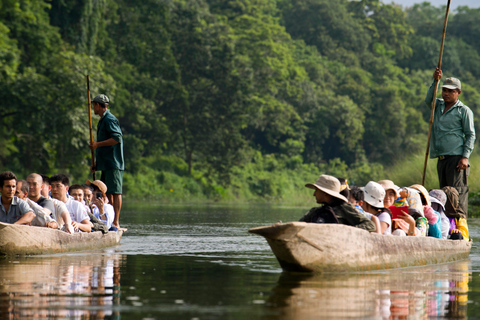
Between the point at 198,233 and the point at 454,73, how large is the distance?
169ft

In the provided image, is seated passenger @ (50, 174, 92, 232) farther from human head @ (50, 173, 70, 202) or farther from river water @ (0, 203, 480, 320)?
river water @ (0, 203, 480, 320)

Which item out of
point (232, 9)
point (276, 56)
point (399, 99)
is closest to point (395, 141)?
point (399, 99)

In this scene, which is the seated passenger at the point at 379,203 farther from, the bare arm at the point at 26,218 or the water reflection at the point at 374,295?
the bare arm at the point at 26,218

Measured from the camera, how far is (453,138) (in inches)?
456

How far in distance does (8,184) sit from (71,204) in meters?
1.17

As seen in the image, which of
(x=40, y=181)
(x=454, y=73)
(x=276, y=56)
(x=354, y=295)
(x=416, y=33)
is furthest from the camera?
(x=416, y=33)

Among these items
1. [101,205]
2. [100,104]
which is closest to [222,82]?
[100,104]


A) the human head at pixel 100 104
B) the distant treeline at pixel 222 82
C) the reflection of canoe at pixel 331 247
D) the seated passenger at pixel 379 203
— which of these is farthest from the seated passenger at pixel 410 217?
the distant treeline at pixel 222 82

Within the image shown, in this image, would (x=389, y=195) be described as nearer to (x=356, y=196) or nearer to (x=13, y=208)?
(x=356, y=196)

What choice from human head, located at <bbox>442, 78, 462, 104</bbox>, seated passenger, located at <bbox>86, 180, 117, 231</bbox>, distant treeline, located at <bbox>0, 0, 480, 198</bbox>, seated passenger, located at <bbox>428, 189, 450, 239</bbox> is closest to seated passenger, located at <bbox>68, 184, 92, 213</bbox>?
seated passenger, located at <bbox>86, 180, 117, 231</bbox>

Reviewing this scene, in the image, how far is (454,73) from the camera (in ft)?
204

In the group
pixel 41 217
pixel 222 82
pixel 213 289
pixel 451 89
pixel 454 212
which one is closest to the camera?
pixel 213 289

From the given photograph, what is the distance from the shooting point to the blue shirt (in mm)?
9562

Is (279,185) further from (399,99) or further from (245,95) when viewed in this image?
(399,99)
